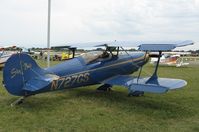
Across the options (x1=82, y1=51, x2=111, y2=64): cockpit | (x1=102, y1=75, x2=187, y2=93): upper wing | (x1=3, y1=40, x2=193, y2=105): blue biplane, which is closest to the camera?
(x1=3, y1=40, x2=193, y2=105): blue biplane

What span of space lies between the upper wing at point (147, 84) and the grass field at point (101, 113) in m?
0.49

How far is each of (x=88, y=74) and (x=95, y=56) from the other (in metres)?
0.76

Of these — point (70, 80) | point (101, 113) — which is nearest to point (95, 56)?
point (70, 80)

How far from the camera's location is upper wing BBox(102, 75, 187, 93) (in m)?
8.41

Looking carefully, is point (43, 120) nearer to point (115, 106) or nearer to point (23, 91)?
point (23, 91)

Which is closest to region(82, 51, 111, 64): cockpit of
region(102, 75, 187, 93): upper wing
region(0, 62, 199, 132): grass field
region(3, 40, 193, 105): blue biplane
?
region(3, 40, 193, 105): blue biplane

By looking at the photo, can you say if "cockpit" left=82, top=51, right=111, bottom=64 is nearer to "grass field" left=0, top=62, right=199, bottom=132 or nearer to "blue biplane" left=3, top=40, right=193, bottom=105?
"blue biplane" left=3, top=40, right=193, bottom=105

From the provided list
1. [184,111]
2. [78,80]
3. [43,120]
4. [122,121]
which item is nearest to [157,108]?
[184,111]

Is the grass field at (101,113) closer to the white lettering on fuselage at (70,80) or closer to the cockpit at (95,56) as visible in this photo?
the white lettering on fuselage at (70,80)

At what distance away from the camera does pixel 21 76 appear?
8109 mm

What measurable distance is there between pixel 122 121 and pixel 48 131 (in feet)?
5.60

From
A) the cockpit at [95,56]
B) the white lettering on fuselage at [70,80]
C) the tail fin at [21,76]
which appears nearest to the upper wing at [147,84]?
the cockpit at [95,56]

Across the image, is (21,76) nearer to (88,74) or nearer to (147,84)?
(88,74)

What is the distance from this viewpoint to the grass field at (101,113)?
6719mm
